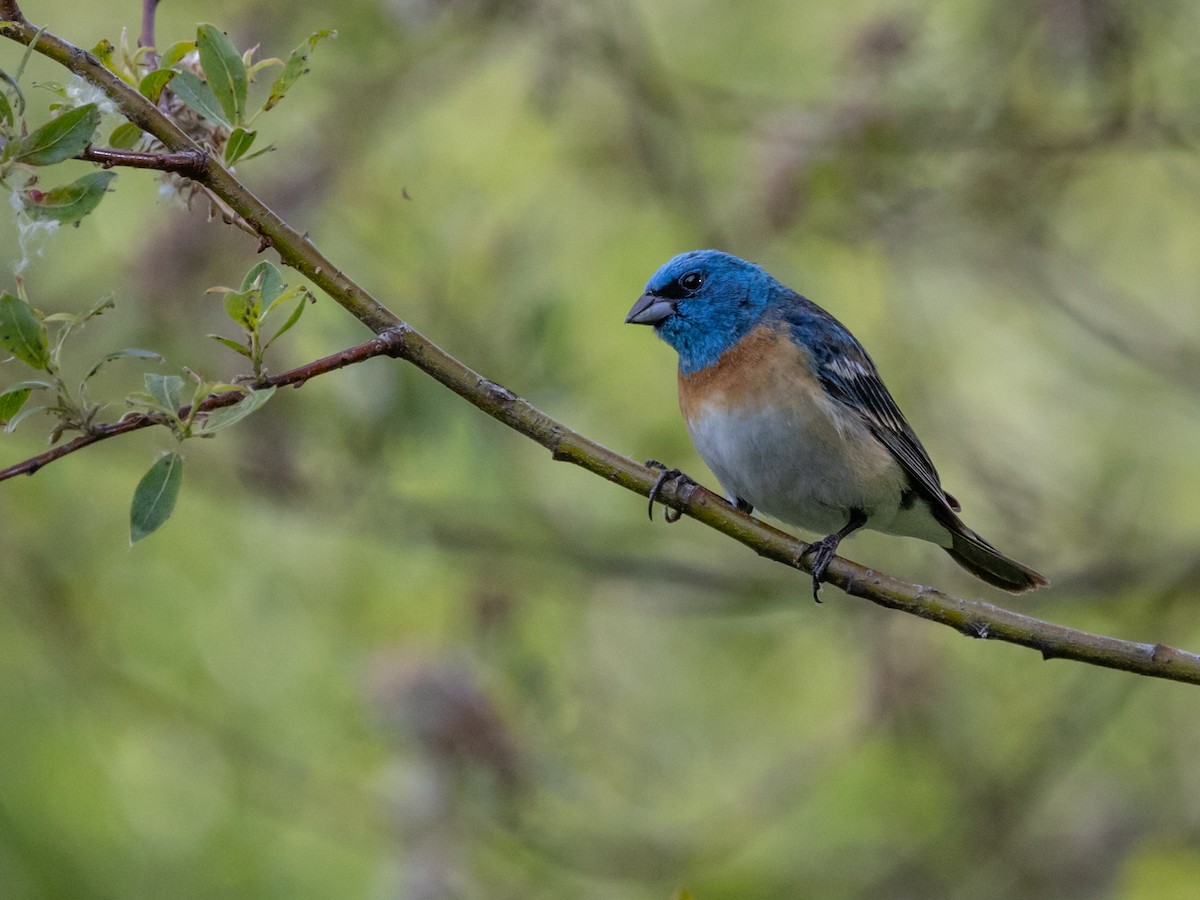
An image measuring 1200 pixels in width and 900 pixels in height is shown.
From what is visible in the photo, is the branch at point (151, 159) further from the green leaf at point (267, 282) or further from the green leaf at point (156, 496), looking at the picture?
the green leaf at point (156, 496)

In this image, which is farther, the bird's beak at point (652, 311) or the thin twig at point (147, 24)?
the bird's beak at point (652, 311)

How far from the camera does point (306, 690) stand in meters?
7.30

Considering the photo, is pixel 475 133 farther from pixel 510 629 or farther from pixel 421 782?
pixel 421 782

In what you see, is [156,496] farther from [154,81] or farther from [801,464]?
[801,464]

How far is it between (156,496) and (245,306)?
376 mm

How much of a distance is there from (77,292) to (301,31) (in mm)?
1906

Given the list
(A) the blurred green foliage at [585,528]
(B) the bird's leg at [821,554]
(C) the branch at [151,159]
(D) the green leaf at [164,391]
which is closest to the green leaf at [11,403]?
(D) the green leaf at [164,391]

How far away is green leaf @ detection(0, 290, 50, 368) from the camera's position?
2.38 metres

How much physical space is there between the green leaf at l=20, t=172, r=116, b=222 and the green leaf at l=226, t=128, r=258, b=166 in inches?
8.5

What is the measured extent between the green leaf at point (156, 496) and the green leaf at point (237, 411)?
0.30 ft

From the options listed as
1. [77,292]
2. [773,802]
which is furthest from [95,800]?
[773,802]

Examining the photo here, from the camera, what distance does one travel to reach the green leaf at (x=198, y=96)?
2.65m

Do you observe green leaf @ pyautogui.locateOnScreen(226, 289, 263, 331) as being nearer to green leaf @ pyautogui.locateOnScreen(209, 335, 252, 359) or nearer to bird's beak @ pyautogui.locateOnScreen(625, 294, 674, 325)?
green leaf @ pyautogui.locateOnScreen(209, 335, 252, 359)

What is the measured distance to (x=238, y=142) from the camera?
2494mm
